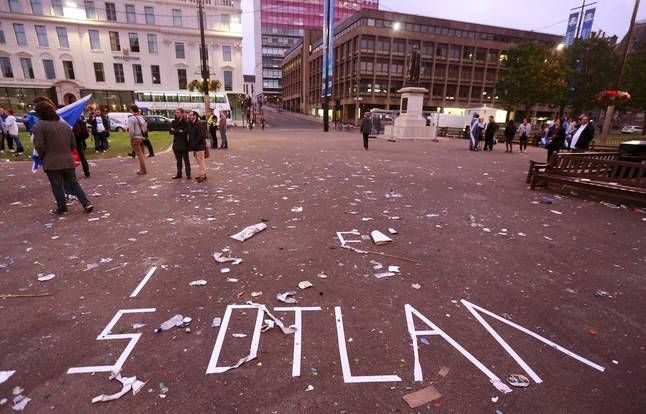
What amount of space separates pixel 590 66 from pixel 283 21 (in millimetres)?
97034

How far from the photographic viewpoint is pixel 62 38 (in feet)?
144

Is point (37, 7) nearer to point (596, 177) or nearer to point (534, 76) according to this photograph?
point (596, 177)

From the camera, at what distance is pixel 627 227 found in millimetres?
6297

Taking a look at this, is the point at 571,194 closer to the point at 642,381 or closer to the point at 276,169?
the point at 642,381

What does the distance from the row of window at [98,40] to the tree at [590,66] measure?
4560 cm

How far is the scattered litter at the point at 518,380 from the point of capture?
8.63 ft

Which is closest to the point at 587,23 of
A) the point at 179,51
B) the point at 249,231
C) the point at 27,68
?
the point at 179,51

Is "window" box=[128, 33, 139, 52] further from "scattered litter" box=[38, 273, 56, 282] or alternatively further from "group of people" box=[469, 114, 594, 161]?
"scattered litter" box=[38, 273, 56, 282]

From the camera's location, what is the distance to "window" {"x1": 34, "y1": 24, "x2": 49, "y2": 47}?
141 feet

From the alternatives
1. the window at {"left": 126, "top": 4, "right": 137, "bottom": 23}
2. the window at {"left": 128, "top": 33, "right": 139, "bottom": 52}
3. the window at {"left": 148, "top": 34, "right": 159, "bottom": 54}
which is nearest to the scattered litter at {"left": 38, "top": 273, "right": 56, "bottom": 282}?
the window at {"left": 148, "top": 34, "right": 159, "bottom": 54}

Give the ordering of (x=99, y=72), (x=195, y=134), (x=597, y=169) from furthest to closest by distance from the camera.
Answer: (x=99, y=72)
(x=195, y=134)
(x=597, y=169)

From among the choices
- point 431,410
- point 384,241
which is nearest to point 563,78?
point 384,241

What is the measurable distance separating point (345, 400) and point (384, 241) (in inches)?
121

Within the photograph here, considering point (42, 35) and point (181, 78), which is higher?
point (42, 35)
